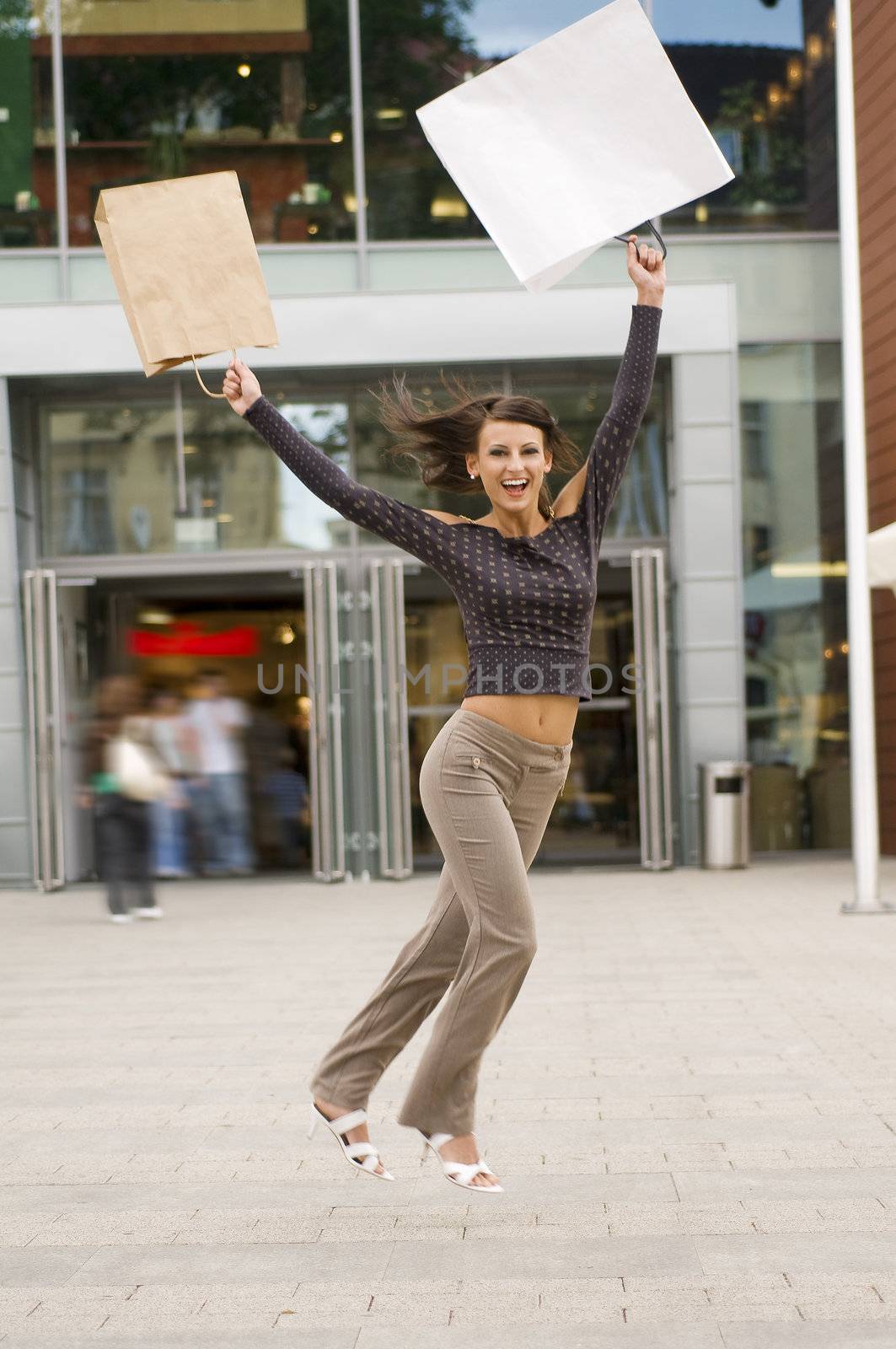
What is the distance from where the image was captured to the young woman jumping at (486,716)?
13.1ft

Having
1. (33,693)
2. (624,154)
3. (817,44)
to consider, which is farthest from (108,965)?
(817,44)

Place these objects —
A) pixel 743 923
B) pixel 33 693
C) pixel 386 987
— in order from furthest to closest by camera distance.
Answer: pixel 33 693, pixel 743 923, pixel 386 987

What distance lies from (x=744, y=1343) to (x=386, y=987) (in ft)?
4.36

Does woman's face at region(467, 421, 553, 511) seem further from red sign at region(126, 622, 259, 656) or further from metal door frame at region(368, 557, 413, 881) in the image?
red sign at region(126, 622, 259, 656)

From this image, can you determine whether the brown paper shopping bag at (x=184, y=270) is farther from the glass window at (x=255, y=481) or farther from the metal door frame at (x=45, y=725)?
the glass window at (x=255, y=481)

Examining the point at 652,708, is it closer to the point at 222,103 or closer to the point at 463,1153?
the point at 222,103

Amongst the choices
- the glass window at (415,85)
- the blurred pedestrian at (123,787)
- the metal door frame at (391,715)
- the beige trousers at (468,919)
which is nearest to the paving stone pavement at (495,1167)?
the beige trousers at (468,919)

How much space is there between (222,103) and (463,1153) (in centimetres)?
1300

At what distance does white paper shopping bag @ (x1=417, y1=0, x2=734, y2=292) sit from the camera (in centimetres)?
381

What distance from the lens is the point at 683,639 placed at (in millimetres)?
14805

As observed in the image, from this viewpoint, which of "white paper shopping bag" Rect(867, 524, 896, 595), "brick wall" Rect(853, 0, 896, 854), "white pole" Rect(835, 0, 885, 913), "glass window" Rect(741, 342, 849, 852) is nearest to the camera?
"white paper shopping bag" Rect(867, 524, 896, 595)

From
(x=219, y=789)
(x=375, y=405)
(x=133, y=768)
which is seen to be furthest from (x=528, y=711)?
(x=219, y=789)

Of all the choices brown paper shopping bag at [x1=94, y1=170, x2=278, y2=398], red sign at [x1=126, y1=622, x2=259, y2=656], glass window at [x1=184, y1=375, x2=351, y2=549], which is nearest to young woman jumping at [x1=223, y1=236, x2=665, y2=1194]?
brown paper shopping bag at [x1=94, y1=170, x2=278, y2=398]

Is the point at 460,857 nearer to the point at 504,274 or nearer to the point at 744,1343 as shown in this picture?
the point at 744,1343
